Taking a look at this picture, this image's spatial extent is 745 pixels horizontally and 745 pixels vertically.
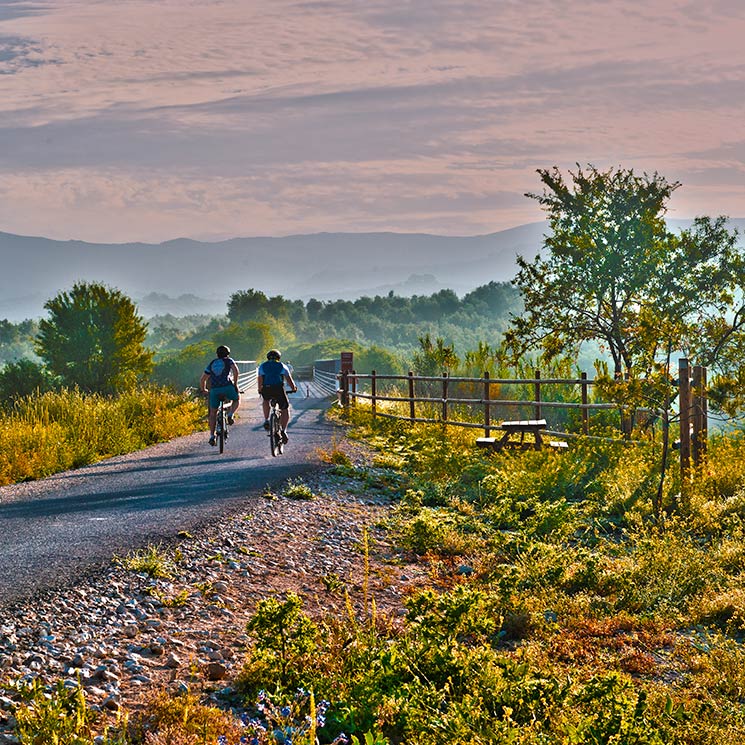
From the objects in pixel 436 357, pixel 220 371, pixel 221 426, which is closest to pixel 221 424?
pixel 221 426

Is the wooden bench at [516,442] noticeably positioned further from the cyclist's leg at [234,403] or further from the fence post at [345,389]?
the fence post at [345,389]

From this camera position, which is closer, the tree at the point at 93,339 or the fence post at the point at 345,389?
the fence post at the point at 345,389

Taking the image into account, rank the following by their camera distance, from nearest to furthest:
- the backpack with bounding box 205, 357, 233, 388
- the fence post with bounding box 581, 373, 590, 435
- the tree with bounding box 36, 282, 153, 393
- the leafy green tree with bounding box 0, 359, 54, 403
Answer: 1. the backpack with bounding box 205, 357, 233, 388
2. the fence post with bounding box 581, 373, 590, 435
3. the leafy green tree with bounding box 0, 359, 54, 403
4. the tree with bounding box 36, 282, 153, 393

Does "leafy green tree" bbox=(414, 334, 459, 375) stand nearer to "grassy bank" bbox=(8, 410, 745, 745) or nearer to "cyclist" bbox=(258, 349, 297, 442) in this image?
"cyclist" bbox=(258, 349, 297, 442)

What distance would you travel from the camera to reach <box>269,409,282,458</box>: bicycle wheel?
48.7ft

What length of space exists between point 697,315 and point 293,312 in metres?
137

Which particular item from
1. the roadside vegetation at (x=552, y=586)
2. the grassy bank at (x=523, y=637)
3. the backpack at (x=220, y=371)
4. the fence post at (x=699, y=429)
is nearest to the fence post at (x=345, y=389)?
the roadside vegetation at (x=552, y=586)

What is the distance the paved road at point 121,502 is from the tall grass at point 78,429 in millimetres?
450

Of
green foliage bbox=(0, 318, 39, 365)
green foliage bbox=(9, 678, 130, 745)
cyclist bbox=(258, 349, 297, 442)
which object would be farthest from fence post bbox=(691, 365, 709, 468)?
green foliage bbox=(0, 318, 39, 365)

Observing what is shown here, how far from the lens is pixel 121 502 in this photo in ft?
34.9

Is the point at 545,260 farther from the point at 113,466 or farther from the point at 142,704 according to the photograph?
the point at 142,704

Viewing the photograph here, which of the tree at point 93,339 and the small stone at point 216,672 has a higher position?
the tree at point 93,339

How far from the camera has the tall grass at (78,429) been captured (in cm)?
1345

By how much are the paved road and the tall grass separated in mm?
450
